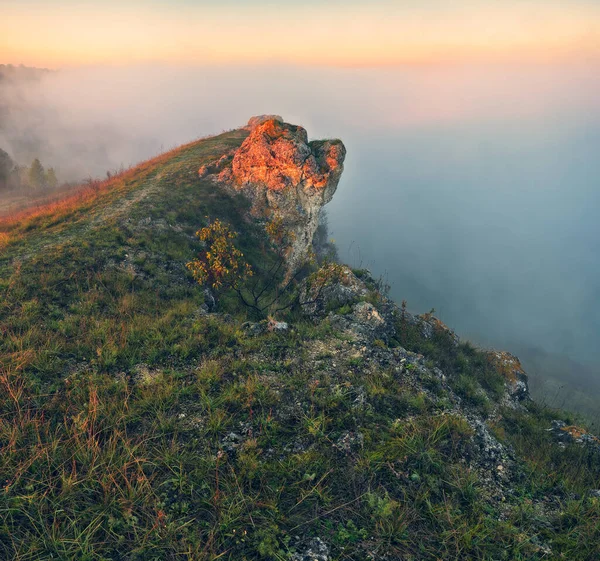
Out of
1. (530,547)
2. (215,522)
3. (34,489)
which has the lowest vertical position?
(530,547)

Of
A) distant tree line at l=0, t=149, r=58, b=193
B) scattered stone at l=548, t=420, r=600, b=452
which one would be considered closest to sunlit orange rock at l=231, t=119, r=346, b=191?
scattered stone at l=548, t=420, r=600, b=452

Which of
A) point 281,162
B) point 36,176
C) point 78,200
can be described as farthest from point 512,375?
point 36,176

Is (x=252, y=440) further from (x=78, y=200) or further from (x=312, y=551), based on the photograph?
(x=78, y=200)

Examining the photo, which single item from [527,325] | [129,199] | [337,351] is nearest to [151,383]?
[337,351]

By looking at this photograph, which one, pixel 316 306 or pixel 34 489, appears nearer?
pixel 34 489

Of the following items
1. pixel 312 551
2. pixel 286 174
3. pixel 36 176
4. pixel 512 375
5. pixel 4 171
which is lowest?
pixel 512 375

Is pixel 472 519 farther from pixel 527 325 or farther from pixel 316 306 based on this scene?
pixel 527 325
